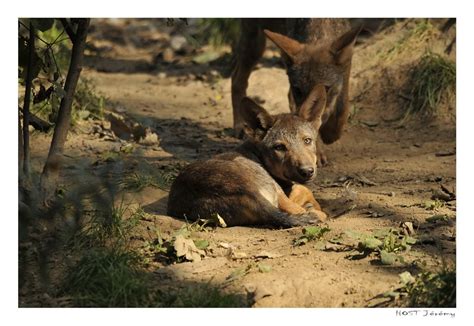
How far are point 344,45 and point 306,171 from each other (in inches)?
112

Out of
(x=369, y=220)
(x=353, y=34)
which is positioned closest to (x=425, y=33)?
(x=353, y=34)

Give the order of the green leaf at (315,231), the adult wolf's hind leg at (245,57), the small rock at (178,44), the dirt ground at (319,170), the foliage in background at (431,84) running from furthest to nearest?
the small rock at (178,44) < the adult wolf's hind leg at (245,57) < the foliage in background at (431,84) < the green leaf at (315,231) < the dirt ground at (319,170)

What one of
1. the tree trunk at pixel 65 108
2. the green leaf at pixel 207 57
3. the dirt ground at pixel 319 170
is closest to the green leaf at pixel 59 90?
the tree trunk at pixel 65 108

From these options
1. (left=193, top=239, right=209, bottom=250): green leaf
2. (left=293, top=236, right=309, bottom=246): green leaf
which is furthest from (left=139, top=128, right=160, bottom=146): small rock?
(left=293, top=236, right=309, bottom=246): green leaf

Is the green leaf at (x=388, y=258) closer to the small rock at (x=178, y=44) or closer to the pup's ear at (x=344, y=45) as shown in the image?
the pup's ear at (x=344, y=45)

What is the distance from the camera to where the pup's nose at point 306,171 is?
6.85 meters

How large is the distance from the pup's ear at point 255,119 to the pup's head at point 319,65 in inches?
67.6

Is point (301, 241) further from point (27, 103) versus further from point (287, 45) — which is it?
point (287, 45)

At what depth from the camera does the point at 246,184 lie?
6438 mm

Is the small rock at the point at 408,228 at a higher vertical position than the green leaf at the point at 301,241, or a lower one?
higher

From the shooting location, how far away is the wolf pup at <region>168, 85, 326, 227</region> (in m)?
6.38

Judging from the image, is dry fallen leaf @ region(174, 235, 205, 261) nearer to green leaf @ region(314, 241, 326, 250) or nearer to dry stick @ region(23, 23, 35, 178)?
green leaf @ region(314, 241, 326, 250)

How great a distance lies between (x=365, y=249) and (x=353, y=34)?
417cm
